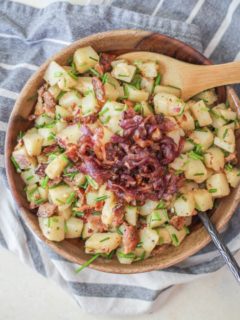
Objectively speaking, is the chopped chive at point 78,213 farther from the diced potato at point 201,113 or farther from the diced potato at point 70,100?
the diced potato at point 201,113

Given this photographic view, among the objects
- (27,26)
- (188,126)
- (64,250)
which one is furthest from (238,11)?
(64,250)

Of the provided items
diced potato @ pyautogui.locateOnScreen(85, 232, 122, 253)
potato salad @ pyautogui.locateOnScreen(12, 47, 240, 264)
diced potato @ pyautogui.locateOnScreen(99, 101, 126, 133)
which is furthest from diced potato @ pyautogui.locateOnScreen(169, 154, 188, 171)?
diced potato @ pyautogui.locateOnScreen(85, 232, 122, 253)

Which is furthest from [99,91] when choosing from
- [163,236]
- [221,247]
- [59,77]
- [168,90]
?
[221,247]

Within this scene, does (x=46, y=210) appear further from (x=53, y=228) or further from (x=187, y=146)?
(x=187, y=146)

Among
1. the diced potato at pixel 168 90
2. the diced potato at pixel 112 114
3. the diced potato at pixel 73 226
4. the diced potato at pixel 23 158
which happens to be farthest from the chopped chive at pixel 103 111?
the diced potato at pixel 73 226

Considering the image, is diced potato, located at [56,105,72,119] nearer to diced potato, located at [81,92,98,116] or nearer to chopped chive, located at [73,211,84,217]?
diced potato, located at [81,92,98,116]

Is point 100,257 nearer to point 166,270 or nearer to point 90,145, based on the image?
point 166,270
